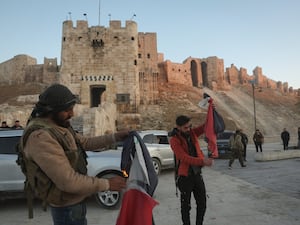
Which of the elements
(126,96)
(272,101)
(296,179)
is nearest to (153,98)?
(126,96)

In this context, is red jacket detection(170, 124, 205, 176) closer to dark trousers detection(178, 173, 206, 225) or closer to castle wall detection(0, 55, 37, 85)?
dark trousers detection(178, 173, 206, 225)

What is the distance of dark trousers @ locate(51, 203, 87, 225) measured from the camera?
7.10 ft

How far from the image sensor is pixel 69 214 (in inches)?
86.0

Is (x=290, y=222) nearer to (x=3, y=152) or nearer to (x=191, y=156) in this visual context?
(x=191, y=156)

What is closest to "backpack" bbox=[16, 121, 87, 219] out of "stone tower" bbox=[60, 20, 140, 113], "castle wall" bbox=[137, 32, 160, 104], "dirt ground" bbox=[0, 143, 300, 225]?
"dirt ground" bbox=[0, 143, 300, 225]

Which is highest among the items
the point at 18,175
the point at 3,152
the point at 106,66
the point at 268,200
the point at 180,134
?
the point at 106,66

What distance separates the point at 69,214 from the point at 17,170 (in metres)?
4.30

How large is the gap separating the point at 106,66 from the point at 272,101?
43.5 meters

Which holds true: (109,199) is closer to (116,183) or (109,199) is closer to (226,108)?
(116,183)

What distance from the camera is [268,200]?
19.2 ft

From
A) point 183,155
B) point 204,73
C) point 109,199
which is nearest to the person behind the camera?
point 183,155

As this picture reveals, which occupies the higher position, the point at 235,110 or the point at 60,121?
the point at 235,110

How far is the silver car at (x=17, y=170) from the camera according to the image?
5664 millimetres

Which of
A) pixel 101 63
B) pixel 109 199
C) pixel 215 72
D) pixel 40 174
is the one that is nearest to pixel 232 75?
pixel 215 72
